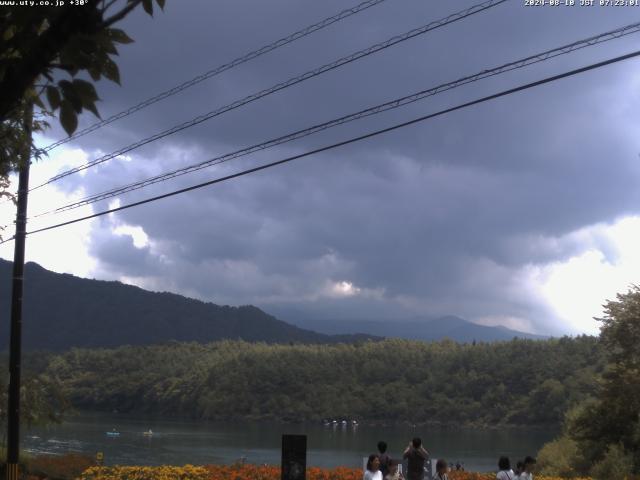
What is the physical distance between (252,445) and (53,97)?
230 ft

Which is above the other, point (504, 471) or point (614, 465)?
point (504, 471)

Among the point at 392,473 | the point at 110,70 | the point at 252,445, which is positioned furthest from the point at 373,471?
the point at 252,445

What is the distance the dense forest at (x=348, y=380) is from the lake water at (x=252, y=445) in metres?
6.20

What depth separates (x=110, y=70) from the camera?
3926mm

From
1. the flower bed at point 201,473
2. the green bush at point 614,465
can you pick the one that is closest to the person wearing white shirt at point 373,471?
the flower bed at point 201,473

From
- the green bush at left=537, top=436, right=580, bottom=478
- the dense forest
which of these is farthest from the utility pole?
the dense forest

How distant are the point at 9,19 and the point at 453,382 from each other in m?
116

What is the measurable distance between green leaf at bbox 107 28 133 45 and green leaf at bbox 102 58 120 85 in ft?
0.34

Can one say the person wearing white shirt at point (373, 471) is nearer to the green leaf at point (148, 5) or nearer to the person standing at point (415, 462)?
the person standing at point (415, 462)

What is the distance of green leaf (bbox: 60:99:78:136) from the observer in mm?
3777

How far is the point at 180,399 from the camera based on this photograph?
417 ft

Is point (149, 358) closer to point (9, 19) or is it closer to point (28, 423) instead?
point (28, 423)

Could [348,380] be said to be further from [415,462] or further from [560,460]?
[415,462]

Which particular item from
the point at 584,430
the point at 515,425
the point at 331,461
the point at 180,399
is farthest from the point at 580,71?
the point at 180,399
